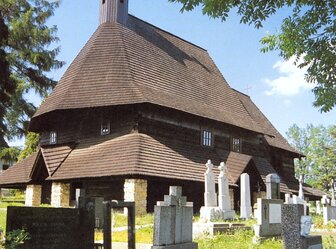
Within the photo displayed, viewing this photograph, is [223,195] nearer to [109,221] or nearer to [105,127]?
[105,127]

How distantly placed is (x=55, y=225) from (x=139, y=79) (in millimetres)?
15108

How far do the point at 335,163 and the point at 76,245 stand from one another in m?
59.7

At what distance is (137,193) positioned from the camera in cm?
1828

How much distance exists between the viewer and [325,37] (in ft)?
Answer: 33.0

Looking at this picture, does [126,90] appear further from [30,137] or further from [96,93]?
[30,137]

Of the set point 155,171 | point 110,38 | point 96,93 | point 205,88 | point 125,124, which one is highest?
point 110,38

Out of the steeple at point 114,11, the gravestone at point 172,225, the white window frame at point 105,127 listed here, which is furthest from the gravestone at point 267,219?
the steeple at point 114,11

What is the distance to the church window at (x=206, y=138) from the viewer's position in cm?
2425

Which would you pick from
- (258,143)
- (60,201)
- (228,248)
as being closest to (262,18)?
(228,248)

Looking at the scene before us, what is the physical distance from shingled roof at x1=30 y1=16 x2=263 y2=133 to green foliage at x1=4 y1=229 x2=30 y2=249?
13.3 meters

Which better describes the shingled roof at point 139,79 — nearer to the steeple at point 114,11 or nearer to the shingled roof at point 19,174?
the steeple at point 114,11

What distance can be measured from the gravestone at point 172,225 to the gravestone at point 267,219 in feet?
13.1

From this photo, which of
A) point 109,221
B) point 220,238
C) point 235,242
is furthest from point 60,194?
point 109,221

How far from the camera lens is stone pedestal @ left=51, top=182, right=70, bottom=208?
68.2ft
